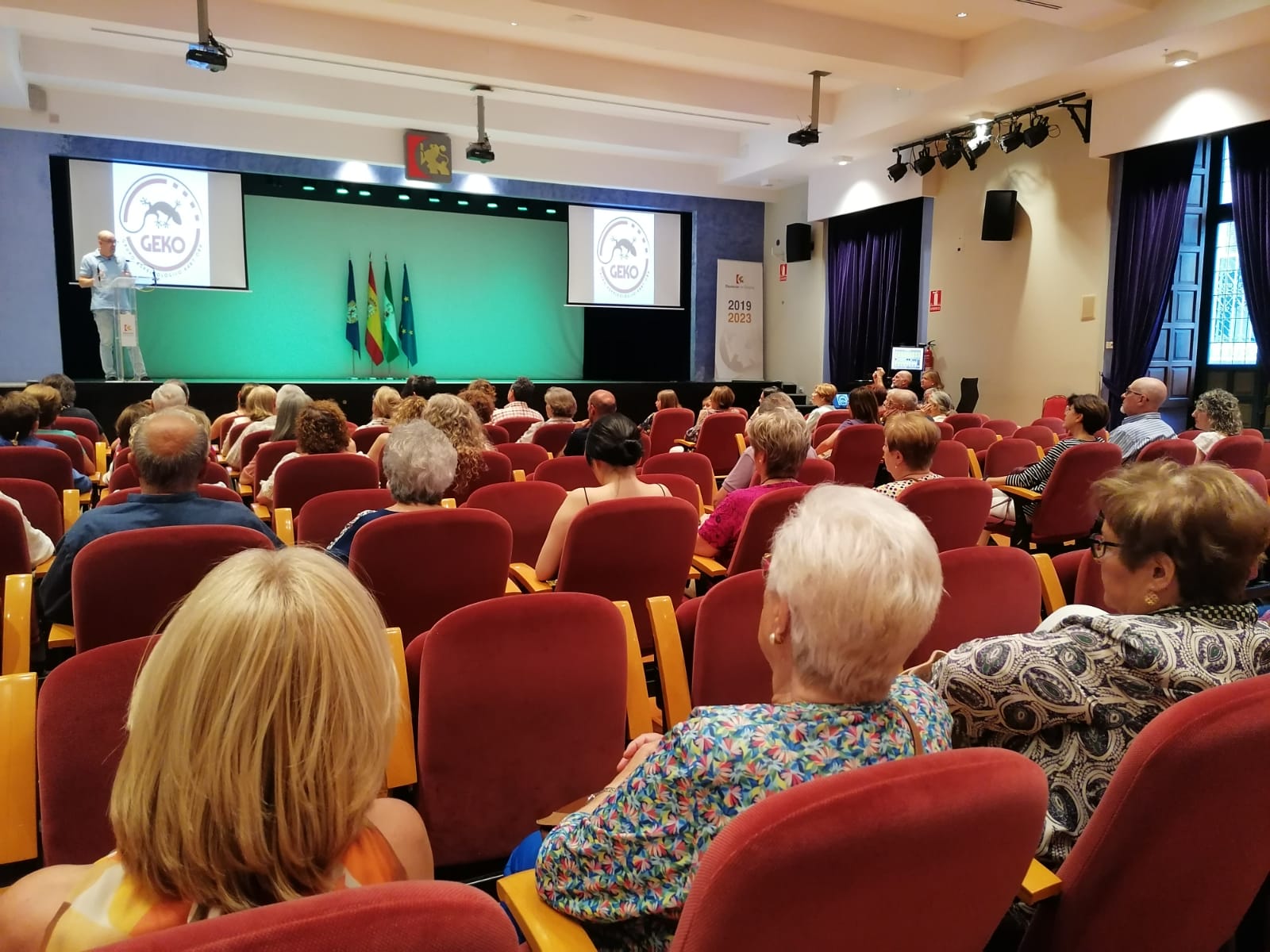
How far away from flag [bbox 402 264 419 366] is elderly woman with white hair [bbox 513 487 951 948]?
12.8 m

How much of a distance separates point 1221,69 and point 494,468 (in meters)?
7.33

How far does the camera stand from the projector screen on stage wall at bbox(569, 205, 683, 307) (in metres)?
12.9

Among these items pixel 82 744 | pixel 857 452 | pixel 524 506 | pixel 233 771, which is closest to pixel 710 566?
pixel 524 506

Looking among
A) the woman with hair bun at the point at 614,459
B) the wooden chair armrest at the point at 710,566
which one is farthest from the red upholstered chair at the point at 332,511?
the wooden chair armrest at the point at 710,566

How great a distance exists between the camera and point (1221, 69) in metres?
7.43

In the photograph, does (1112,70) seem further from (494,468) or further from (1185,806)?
(1185,806)

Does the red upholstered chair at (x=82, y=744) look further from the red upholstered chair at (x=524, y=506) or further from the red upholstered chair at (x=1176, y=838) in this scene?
the red upholstered chair at (x=524, y=506)

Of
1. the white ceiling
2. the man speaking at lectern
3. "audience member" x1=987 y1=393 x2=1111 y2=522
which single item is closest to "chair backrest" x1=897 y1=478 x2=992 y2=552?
"audience member" x1=987 y1=393 x2=1111 y2=522

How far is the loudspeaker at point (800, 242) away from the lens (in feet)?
43.0

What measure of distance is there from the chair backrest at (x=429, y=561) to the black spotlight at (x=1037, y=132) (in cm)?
842

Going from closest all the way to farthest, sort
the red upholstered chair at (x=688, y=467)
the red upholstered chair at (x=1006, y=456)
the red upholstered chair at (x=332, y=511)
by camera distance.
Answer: the red upholstered chair at (x=332, y=511)
the red upholstered chair at (x=688, y=467)
the red upholstered chair at (x=1006, y=456)

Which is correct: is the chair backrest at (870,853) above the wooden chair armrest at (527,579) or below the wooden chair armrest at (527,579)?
above

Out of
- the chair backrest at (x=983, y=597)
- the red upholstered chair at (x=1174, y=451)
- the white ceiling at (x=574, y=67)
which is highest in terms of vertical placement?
the white ceiling at (x=574, y=67)

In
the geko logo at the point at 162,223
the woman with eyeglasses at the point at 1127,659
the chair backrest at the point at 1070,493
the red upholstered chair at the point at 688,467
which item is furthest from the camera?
the geko logo at the point at 162,223
